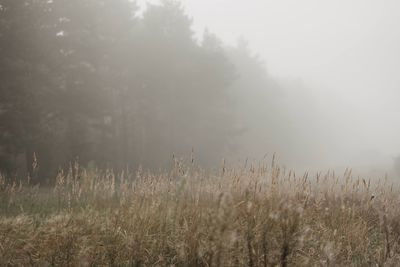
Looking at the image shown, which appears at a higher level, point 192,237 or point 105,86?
point 105,86

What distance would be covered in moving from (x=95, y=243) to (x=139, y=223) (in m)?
0.57

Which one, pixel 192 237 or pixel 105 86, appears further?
pixel 105 86

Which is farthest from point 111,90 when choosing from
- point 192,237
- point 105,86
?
point 192,237

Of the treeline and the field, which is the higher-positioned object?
the treeline

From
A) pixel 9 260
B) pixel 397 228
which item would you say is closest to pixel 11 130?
pixel 9 260

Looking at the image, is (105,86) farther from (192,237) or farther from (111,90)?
(192,237)

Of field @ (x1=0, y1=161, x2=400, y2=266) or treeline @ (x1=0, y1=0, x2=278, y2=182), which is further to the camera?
treeline @ (x1=0, y1=0, x2=278, y2=182)

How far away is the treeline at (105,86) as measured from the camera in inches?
687

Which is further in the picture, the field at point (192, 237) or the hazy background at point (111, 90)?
the hazy background at point (111, 90)

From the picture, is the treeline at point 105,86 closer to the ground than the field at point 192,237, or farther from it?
farther from it

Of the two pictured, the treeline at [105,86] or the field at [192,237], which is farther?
the treeline at [105,86]

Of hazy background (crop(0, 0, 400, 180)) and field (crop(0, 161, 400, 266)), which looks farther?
hazy background (crop(0, 0, 400, 180))

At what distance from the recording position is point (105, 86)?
22.1 metres

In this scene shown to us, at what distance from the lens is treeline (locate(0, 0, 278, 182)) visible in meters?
17.5
